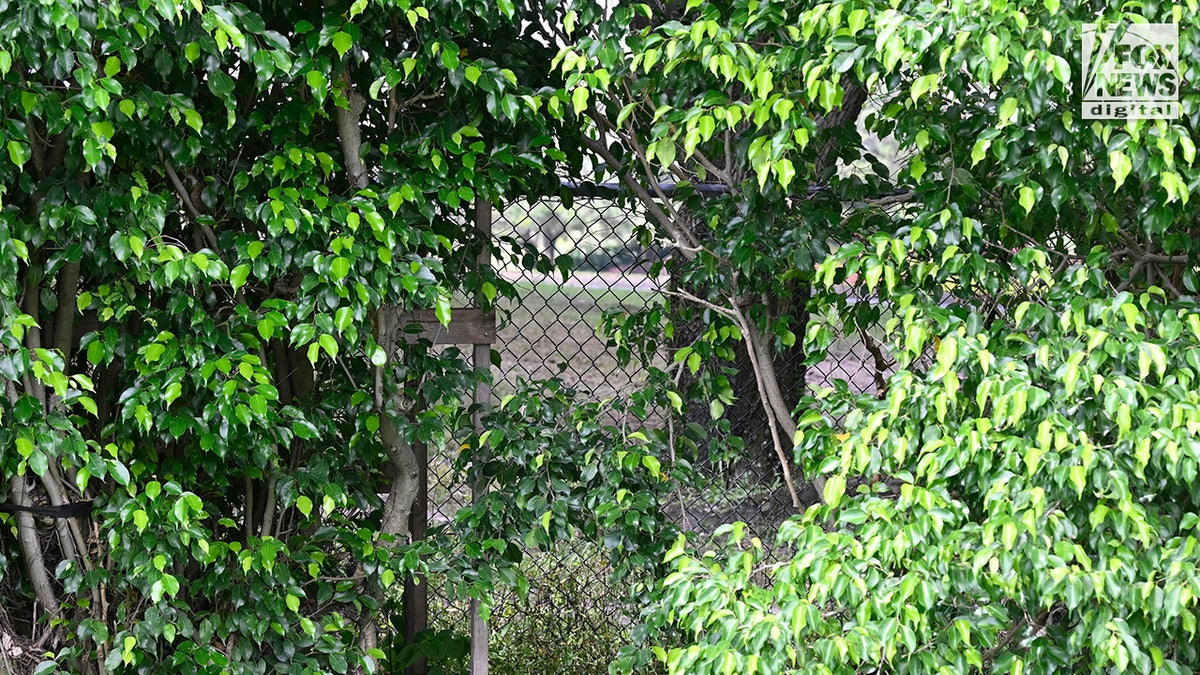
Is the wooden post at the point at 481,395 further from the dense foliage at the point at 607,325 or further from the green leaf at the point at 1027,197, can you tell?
the green leaf at the point at 1027,197

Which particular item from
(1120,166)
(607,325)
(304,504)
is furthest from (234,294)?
(1120,166)

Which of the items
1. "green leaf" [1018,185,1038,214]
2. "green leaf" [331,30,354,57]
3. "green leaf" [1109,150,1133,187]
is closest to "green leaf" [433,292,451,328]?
"green leaf" [331,30,354,57]

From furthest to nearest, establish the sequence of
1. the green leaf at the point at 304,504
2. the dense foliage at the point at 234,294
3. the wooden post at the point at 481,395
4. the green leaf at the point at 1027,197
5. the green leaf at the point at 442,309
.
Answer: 1. the wooden post at the point at 481,395
2. the green leaf at the point at 304,504
3. the green leaf at the point at 442,309
4. the dense foliage at the point at 234,294
5. the green leaf at the point at 1027,197

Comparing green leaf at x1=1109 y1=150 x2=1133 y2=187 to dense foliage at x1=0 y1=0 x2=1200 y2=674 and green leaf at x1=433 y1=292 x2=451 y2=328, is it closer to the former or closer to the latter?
dense foliage at x1=0 y1=0 x2=1200 y2=674

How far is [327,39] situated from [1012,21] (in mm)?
1291

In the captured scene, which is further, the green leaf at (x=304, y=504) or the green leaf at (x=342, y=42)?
the green leaf at (x=304, y=504)

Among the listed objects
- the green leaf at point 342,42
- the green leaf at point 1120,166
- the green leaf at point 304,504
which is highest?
the green leaf at point 342,42

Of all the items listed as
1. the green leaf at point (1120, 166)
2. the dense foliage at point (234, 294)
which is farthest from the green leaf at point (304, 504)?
the green leaf at point (1120, 166)

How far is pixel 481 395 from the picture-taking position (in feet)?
9.57

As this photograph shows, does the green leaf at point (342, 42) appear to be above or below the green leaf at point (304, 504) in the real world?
above

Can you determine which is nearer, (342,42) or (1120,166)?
(1120,166)

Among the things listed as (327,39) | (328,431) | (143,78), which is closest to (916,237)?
(327,39)

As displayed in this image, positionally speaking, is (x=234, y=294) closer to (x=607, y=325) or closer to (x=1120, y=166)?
(x=607, y=325)

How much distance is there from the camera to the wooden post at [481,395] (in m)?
2.79
